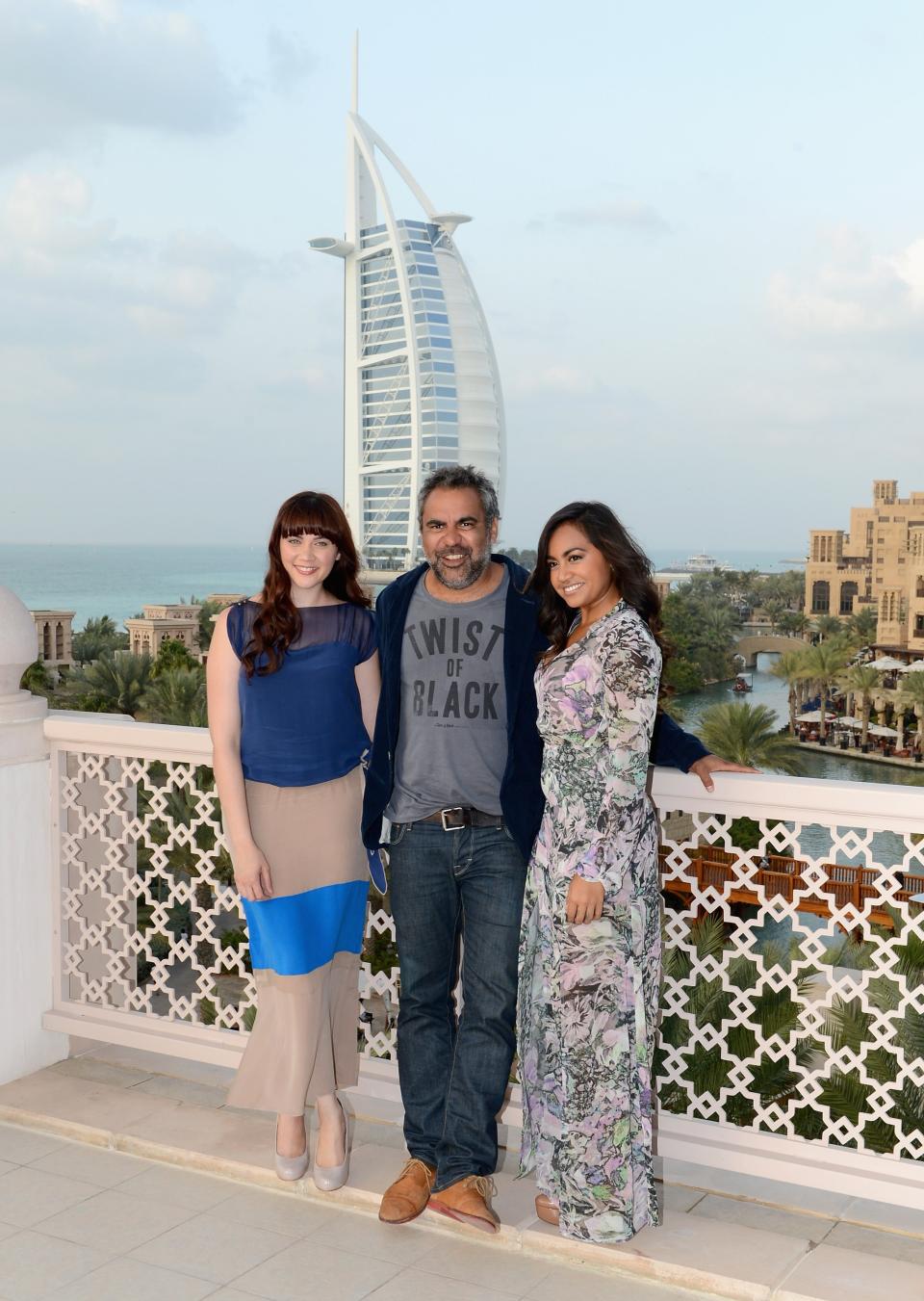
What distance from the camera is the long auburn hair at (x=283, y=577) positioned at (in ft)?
8.65

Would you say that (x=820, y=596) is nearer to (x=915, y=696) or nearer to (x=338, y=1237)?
(x=915, y=696)

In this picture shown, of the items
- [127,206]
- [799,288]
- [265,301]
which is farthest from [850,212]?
[127,206]

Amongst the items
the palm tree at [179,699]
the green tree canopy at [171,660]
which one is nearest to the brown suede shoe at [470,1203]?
the palm tree at [179,699]

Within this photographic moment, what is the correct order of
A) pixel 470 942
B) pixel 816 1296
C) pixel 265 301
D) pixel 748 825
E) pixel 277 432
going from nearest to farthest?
pixel 816 1296 → pixel 470 942 → pixel 748 825 → pixel 277 432 → pixel 265 301

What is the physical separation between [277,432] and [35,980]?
77.2m

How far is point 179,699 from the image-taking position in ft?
77.7

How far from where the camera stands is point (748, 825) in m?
21.8

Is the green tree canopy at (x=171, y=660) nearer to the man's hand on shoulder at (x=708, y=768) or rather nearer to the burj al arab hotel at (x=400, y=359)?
the man's hand on shoulder at (x=708, y=768)

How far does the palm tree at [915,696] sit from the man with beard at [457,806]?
4514cm

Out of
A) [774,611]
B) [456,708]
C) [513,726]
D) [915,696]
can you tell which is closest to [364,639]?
[456,708]

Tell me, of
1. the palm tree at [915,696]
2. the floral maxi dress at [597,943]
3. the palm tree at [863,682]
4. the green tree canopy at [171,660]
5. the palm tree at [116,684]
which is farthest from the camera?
the palm tree at [863,682]

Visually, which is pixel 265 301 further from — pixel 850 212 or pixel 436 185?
pixel 850 212

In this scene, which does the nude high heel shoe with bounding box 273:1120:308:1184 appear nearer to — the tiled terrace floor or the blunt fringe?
the tiled terrace floor

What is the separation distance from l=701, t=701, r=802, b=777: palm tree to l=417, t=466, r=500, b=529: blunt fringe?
24100 millimetres
